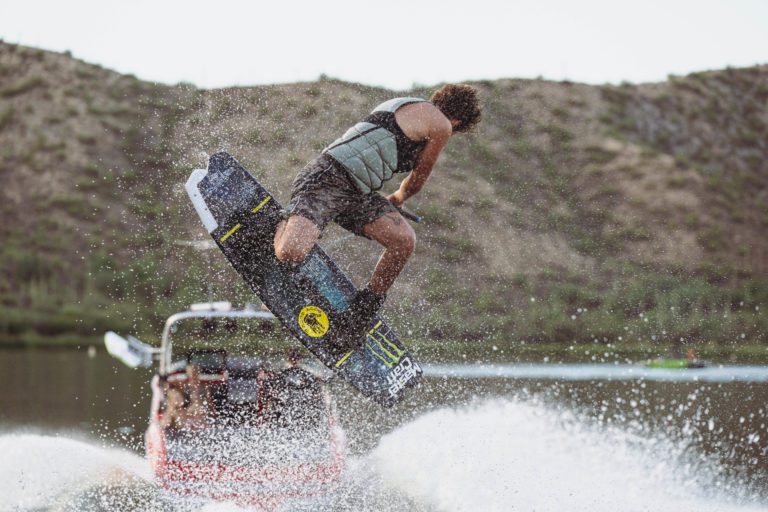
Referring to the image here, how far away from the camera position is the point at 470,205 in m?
44.6

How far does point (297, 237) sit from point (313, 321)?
0.93 metres

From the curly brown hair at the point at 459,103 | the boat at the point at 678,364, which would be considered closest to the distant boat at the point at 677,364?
the boat at the point at 678,364

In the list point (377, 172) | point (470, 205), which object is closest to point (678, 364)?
point (470, 205)

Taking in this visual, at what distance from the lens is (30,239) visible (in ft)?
139

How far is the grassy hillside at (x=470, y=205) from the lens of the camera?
39.8 meters

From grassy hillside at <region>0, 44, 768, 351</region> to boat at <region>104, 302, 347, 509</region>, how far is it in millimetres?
28464

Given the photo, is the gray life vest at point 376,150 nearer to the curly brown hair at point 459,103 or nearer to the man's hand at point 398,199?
the curly brown hair at point 459,103

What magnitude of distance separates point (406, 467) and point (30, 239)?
3619 cm

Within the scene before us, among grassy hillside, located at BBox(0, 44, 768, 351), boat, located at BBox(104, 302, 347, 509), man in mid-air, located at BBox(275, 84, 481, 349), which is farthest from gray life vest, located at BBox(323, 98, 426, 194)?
grassy hillside, located at BBox(0, 44, 768, 351)

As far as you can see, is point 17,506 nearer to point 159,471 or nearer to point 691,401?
point 159,471

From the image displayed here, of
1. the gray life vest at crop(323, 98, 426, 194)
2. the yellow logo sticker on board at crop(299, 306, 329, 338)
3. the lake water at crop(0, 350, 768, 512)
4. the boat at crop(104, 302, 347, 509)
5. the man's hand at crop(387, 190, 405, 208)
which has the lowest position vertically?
the lake water at crop(0, 350, 768, 512)

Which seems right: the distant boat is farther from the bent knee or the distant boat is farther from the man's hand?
the bent knee

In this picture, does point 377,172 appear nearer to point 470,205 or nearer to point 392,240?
point 392,240

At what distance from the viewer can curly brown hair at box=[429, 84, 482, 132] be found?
6.95 metres
